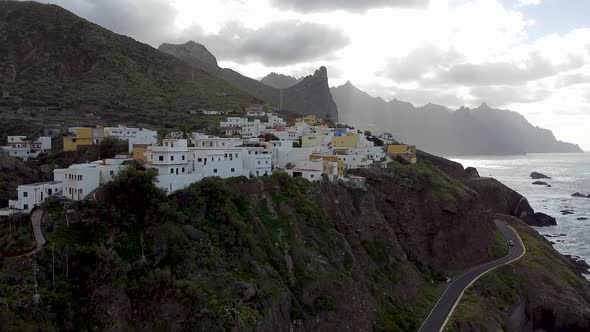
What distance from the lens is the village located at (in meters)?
32.8

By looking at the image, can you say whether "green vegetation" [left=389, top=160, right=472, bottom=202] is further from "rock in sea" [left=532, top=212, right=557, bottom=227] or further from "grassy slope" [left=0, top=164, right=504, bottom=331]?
"rock in sea" [left=532, top=212, right=557, bottom=227]

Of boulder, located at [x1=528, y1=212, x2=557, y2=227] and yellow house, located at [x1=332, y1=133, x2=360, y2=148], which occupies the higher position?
yellow house, located at [x1=332, y1=133, x2=360, y2=148]

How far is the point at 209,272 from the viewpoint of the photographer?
28.7 m

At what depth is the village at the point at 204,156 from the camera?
3275 cm

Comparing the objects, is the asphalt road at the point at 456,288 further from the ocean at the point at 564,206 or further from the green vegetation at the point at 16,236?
the green vegetation at the point at 16,236

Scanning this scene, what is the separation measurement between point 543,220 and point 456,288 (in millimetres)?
49132

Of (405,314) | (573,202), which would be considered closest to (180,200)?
(405,314)

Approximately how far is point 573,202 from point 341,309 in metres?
94.4

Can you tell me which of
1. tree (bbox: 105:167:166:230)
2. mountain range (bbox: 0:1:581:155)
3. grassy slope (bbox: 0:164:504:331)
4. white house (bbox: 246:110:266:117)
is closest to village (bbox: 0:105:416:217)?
tree (bbox: 105:167:166:230)

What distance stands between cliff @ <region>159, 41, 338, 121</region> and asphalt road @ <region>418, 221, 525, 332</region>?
110494 millimetres

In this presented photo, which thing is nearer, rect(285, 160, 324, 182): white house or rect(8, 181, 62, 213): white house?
rect(8, 181, 62, 213): white house

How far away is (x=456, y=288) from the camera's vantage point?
44.9 meters

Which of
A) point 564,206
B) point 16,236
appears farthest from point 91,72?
point 564,206

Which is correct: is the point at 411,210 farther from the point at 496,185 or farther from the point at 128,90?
the point at 128,90
